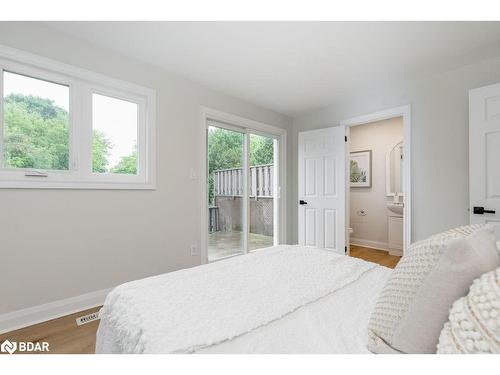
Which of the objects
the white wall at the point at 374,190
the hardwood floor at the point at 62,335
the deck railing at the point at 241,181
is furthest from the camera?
the white wall at the point at 374,190

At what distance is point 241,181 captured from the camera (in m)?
3.73

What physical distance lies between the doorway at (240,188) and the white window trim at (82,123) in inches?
29.9

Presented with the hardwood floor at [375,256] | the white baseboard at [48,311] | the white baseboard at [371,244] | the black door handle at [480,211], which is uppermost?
the black door handle at [480,211]

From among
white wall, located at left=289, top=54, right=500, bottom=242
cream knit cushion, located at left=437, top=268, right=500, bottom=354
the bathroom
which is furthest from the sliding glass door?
cream knit cushion, located at left=437, top=268, right=500, bottom=354

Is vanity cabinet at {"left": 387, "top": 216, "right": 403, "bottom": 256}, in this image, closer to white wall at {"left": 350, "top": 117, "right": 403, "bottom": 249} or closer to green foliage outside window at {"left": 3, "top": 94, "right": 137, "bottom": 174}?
white wall at {"left": 350, "top": 117, "right": 403, "bottom": 249}

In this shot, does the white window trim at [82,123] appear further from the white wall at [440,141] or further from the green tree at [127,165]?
the white wall at [440,141]

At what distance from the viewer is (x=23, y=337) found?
174cm

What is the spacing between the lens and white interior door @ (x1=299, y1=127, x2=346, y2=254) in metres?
3.53

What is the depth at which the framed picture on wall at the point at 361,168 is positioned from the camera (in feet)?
15.1

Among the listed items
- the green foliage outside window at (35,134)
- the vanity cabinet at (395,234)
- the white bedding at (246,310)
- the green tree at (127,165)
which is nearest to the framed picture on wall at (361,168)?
the vanity cabinet at (395,234)

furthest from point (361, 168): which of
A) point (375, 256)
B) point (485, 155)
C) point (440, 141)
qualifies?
point (485, 155)

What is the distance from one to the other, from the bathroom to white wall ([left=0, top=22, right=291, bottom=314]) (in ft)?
9.53
